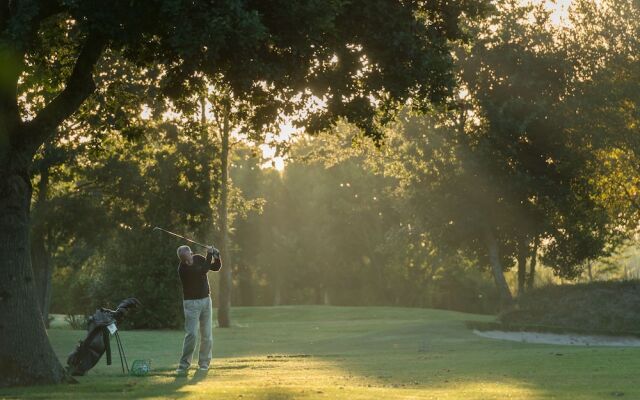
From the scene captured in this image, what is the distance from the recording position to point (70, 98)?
1662cm

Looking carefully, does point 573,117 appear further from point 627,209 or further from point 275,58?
point 275,58

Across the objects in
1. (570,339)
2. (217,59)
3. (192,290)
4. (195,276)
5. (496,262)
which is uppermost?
(217,59)

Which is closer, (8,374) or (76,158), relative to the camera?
(8,374)

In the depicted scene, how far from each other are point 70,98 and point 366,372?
774 centimetres

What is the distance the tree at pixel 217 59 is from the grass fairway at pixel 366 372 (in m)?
1.97

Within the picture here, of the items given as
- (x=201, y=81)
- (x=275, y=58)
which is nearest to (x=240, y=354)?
(x=201, y=81)

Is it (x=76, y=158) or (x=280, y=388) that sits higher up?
(x=76, y=158)

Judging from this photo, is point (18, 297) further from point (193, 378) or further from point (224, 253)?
point (224, 253)

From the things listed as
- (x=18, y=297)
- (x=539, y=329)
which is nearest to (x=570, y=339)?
(x=539, y=329)

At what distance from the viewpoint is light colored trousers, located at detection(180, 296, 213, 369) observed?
60.5ft

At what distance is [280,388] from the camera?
14344 mm

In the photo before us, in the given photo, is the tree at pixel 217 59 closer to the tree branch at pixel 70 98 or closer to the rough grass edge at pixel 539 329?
the tree branch at pixel 70 98

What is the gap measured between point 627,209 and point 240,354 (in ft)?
81.3

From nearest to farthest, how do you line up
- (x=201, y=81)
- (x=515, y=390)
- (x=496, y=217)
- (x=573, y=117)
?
(x=515, y=390)
(x=201, y=81)
(x=573, y=117)
(x=496, y=217)
